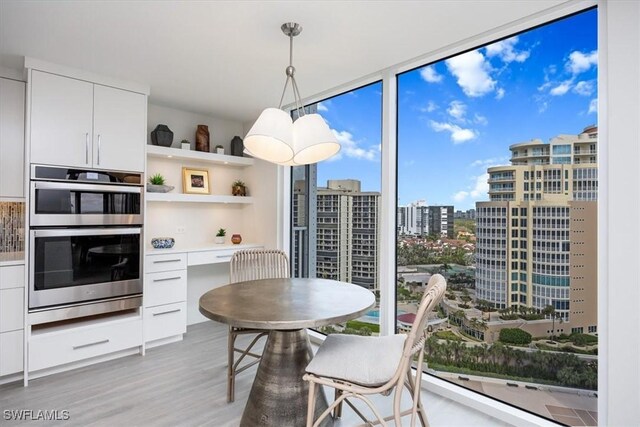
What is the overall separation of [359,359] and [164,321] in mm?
2446

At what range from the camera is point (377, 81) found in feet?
10.0

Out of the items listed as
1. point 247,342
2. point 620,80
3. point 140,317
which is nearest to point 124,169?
point 140,317

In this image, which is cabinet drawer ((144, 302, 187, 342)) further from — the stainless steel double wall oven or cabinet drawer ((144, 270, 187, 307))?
the stainless steel double wall oven

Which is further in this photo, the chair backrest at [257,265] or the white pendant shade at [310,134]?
the chair backrest at [257,265]

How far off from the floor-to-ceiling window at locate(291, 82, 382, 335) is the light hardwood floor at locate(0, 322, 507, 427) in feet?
3.61

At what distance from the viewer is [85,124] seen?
2.87 metres

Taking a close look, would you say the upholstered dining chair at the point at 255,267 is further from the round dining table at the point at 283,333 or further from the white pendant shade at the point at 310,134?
the white pendant shade at the point at 310,134

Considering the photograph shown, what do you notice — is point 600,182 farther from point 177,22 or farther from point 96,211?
point 96,211

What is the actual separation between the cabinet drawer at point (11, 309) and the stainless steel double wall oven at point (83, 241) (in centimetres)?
7

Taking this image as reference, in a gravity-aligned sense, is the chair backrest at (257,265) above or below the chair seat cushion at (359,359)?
above

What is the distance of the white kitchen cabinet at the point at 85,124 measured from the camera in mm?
2658

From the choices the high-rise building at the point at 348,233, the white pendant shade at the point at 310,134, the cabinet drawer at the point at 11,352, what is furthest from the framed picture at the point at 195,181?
the white pendant shade at the point at 310,134

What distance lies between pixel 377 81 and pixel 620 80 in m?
1.74

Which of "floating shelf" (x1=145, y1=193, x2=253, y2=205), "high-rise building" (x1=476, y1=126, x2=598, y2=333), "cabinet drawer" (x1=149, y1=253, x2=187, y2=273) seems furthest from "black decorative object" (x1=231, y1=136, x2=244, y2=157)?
"high-rise building" (x1=476, y1=126, x2=598, y2=333)
